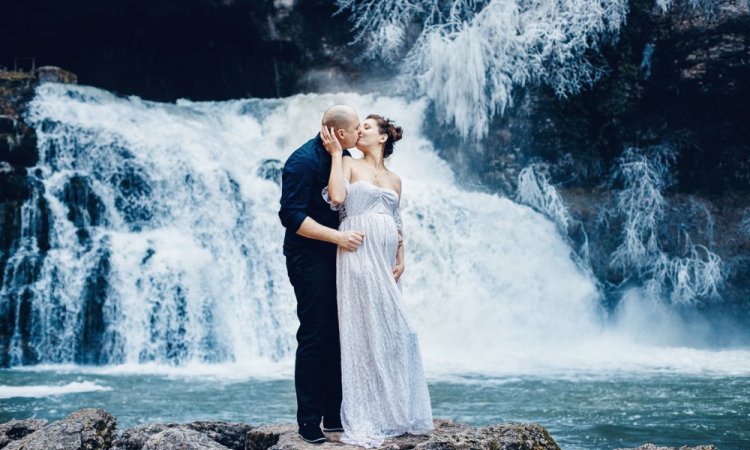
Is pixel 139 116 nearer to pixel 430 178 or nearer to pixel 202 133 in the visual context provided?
pixel 202 133

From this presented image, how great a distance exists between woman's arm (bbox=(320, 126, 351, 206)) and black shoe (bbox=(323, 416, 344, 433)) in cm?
110

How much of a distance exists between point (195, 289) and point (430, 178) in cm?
541

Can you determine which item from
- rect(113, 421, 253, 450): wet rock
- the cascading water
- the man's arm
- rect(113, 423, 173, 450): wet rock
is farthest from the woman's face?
the cascading water

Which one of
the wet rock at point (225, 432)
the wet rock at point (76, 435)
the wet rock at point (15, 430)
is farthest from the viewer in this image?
the wet rock at point (15, 430)

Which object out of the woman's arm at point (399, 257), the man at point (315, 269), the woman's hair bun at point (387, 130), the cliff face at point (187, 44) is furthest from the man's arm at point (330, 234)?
the cliff face at point (187, 44)

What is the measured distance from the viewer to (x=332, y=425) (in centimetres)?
400

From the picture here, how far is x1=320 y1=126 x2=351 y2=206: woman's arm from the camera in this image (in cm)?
394

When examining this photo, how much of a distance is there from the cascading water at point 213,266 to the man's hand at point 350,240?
667 cm

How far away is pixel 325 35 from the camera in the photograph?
1731 centimetres

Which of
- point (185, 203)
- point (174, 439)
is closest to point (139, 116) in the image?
point (185, 203)

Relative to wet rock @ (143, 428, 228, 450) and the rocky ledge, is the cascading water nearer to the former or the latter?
the rocky ledge

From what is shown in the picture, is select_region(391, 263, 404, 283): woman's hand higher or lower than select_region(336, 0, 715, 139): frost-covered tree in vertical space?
lower

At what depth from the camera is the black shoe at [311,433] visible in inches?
152

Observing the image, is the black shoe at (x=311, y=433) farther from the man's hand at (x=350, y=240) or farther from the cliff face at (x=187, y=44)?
the cliff face at (x=187, y=44)
